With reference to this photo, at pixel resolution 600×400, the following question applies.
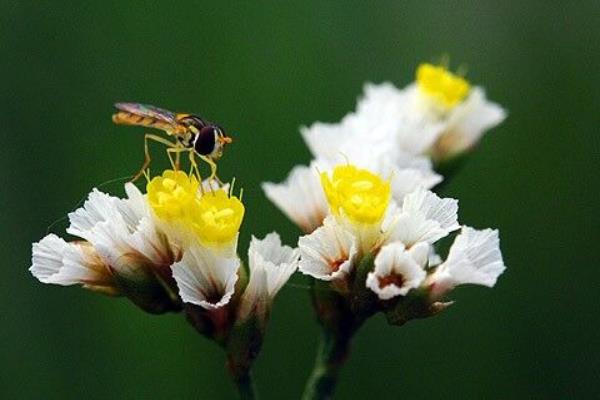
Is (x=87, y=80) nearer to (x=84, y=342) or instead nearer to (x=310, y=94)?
(x=310, y=94)

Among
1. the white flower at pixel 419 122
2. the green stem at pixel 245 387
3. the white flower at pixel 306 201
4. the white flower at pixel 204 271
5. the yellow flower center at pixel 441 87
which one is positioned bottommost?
the green stem at pixel 245 387

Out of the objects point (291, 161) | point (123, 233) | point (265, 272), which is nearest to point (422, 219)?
point (265, 272)

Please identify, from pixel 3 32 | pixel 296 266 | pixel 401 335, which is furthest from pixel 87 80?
pixel 296 266

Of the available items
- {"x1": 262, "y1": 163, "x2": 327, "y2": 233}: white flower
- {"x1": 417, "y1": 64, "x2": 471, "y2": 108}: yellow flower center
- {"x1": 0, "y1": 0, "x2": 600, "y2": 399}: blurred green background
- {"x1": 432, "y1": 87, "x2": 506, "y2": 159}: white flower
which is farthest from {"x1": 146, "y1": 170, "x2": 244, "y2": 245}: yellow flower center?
{"x1": 0, "y1": 0, "x2": 600, "y2": 399}: blurred green background

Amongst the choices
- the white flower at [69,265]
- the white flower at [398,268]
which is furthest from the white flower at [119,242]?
the white flower at [398,268]

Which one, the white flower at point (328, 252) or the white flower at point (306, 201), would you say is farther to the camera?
the white flower at point (306, 201)

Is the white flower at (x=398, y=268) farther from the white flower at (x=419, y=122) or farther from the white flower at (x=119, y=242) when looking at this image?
the white flower at (x=419, y=122)

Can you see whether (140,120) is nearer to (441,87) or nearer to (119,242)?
(119,242)
